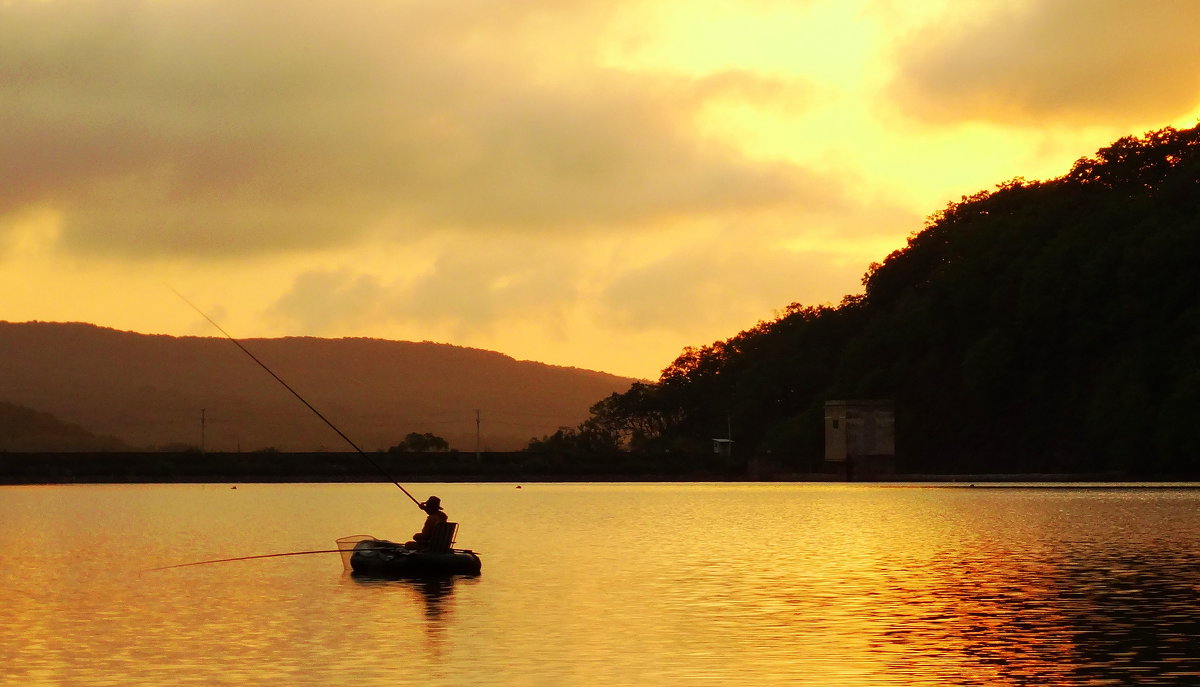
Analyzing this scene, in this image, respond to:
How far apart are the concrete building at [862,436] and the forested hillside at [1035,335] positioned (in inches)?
205

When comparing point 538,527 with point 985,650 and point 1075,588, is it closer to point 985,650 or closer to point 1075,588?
point 1075,588

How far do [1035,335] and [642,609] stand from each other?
4196 inches

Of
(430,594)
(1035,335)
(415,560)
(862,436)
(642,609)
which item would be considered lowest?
(642,609)

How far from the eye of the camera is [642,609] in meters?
37.4

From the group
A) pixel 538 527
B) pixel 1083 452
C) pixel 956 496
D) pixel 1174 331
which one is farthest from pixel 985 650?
Answer: pixel 1083 452

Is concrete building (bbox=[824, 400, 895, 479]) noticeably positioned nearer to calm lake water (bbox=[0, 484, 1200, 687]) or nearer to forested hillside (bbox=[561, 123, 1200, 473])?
forested hillside (bbox=[561, 123, 1200, 473])

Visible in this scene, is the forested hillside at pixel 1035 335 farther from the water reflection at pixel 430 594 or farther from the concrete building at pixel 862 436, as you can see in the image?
the water reflection at pixel 430 594

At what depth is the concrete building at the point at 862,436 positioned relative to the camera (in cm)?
15575

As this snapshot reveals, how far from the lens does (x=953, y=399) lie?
15788 centimetres

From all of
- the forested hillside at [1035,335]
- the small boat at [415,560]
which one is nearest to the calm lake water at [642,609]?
the small boat at [415,560]

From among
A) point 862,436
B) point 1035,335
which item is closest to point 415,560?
point 1035,335

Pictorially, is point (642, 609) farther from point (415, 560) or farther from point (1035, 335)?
point (1035, 335)

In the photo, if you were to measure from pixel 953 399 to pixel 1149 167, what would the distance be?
2659cm

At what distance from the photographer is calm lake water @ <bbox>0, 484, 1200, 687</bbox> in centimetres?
2752
